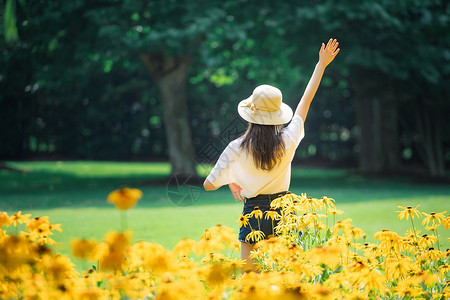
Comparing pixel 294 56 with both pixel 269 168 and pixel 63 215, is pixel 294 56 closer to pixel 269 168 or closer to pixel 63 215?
pixel 63 215

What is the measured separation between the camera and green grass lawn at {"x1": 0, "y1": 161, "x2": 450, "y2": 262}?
793 cm

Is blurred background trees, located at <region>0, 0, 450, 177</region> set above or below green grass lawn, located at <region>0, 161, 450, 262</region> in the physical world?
above

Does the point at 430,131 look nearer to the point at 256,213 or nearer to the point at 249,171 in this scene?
the point at 249,171

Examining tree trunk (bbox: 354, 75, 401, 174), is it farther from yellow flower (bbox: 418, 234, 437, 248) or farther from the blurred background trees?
yellow flower (bbox: 418, 234, 437, 248)

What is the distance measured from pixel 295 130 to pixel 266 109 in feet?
0.89

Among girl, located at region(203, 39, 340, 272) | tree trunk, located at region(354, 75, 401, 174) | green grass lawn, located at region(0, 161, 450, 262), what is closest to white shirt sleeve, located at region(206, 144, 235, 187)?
girl, located at region(203, 39, 340, 272)

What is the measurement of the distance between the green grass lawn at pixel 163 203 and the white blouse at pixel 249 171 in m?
2.55

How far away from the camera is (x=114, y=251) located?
2.27 metres

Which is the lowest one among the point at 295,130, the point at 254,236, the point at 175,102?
the point at 254,236

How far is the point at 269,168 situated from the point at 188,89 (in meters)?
19.8

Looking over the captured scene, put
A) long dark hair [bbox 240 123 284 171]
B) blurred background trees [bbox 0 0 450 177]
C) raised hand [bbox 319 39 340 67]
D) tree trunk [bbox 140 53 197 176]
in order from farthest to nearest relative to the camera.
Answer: tree trunk [bbox 140 53 197 176]
blurred background trees [bbox 0 0 450 177]
raised hand [bbox 319 39 340 67]
long dark hair [bbox 240 123 284 171]

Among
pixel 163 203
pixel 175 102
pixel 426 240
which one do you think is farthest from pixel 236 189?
pixel 175 102

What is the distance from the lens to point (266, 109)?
3.63m

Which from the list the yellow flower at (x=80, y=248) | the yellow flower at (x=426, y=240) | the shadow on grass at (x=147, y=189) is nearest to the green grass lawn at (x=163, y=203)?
the shadow on grass at (x=147, y=189)
